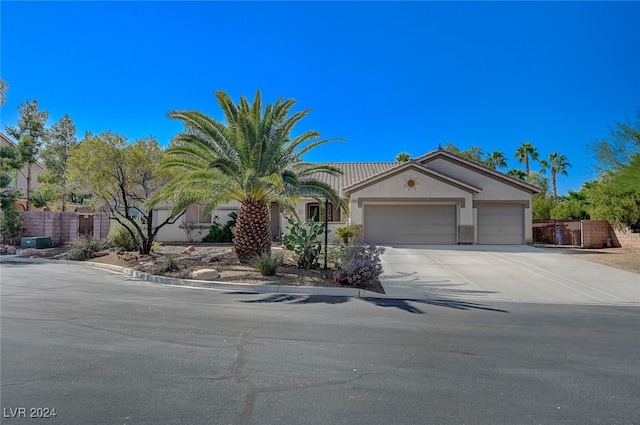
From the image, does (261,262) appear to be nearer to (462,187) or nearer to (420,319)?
(420,319)

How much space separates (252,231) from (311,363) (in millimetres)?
9602

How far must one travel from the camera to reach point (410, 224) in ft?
80.4

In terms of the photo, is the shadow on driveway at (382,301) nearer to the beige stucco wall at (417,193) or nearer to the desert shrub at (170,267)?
the desert shrub at (170,267)

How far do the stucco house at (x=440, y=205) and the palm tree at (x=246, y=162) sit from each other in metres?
9.15

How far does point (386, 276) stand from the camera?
43.9 ft

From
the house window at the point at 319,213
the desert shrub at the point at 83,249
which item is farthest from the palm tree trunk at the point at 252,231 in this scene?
the house window at the point at 319,213

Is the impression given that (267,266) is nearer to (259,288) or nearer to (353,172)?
(259,288)

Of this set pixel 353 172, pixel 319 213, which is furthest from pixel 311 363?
pixel 353 172

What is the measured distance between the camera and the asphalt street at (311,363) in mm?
3748

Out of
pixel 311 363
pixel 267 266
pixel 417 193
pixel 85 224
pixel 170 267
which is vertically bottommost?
pixel 311 363

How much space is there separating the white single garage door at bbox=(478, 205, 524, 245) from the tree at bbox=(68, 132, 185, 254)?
57.3 feet

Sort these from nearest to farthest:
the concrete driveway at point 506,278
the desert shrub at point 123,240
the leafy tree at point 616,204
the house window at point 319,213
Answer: the concrete driveway at point 506,278 → the desert shrub at point 123,240 → the leafy tree at point 616,204 → the house window at point 319,213

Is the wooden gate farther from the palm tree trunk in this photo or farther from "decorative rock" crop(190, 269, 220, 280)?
"decorative rock" crop(190, 269, 220, 280)

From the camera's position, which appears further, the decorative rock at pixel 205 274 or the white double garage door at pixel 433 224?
the white double garage door at pixel 433 224
